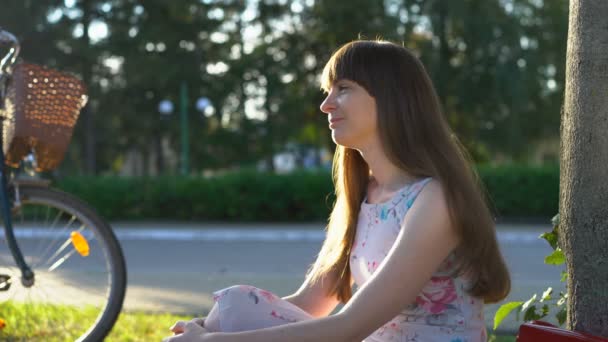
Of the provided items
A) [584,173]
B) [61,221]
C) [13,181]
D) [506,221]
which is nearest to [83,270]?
[61,221]

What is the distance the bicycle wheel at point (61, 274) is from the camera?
3525 mm

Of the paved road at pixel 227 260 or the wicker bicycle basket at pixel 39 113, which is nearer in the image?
the wicker bicycle basket at pixel 39 113

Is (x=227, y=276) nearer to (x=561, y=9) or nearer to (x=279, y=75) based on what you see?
(x=279, y=75)

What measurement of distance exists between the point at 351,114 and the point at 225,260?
7145 millimetres

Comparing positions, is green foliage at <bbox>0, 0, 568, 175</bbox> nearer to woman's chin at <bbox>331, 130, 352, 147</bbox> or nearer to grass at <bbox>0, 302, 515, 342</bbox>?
grass at <bbox>0, 302, 515, 342</bbox>

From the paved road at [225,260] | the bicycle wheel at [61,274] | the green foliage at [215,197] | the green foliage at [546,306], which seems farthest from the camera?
the green foliage at [215,197]

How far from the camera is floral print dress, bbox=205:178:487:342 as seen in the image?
227 cm

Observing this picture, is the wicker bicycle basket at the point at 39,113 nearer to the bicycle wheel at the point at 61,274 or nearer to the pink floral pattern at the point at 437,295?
the bicycle wheel at the point at 61,274

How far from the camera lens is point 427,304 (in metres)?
2.38

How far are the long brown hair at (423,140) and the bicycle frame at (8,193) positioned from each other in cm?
173

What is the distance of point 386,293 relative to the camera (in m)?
2.13

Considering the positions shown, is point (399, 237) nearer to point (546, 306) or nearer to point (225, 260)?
point (546, 306)

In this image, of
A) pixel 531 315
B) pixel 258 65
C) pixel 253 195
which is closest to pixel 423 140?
pixel 531 315

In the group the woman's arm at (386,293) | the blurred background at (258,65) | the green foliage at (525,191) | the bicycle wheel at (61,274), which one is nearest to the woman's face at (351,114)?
the woman's arm at (386,293)
